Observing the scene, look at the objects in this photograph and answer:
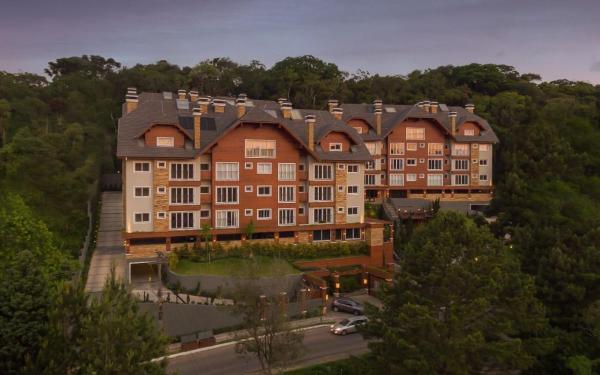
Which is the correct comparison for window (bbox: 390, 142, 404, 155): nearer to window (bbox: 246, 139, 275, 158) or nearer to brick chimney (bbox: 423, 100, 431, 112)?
brick chimney (bbox: 423, 100, 431, 112)

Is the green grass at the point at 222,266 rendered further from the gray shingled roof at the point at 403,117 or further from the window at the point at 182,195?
the gray shingled roof at the point at 403,117

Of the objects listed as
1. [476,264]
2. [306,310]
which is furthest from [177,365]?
[476,264]

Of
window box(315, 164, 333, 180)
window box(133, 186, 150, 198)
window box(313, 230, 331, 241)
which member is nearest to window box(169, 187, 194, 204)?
window box(133, 186, 150, 198)

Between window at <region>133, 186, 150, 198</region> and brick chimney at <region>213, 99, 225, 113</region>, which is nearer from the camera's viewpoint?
window at <region>133, 186, 150, 198</region>

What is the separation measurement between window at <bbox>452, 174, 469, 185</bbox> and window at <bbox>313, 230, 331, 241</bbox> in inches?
898

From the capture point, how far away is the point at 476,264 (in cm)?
2036

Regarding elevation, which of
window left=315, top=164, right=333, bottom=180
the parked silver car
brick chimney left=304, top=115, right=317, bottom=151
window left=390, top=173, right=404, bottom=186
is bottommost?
the parked silver car

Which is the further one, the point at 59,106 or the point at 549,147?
the point at 59,106

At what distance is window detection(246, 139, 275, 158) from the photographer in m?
43.2

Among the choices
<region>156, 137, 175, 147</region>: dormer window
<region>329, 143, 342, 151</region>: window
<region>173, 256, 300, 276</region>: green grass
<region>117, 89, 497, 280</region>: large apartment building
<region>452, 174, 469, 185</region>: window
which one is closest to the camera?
<region>173, 256, 300, 276</region>: green grass

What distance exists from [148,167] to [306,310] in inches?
642

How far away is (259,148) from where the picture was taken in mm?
43531

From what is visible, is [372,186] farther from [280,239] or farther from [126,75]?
[126,75]

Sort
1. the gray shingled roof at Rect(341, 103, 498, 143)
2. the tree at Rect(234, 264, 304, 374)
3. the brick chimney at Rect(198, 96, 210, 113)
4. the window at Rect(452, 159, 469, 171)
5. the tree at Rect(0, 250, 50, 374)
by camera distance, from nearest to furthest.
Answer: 1. the tree at Rect(0, 250, 50, 374)
2. the tree at Rect(234, 264, 304, 374)
3. the brick chimney at Rect(198, 96, 210, 113)
4. the gray shingled roof at Rect(341, 103, 498, 143)
5. the window at Rect(452, 159, 469, 171)
